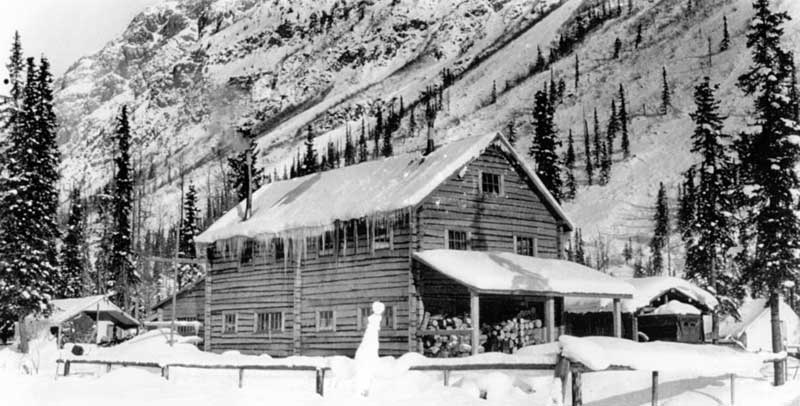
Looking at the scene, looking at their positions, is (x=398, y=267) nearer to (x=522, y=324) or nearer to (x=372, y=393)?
(x=522, y=324)

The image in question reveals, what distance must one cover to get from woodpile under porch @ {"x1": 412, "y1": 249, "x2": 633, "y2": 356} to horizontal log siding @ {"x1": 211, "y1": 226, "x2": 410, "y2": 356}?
848 mm

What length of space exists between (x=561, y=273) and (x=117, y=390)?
1665 cm

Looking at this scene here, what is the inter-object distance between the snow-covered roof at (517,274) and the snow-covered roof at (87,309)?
37.2 metres

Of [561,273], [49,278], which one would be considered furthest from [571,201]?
[561,273]

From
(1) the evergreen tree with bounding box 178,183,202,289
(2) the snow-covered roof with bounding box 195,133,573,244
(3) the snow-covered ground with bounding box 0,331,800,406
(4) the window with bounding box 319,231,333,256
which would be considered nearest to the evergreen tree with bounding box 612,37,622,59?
(1) the evergreen tree with bounding box 178,183,202,289

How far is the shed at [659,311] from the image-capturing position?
39625 mm

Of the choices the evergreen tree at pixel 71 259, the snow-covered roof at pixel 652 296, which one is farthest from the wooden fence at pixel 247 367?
the evergreen tree at pixel 71 259

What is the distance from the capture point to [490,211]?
104 ft

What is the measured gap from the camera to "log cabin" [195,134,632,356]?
2869 centimetres

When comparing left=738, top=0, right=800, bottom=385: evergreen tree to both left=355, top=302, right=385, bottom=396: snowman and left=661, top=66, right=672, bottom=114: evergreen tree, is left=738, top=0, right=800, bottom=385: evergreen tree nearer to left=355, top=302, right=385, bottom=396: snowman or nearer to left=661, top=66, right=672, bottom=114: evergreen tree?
left=355, top=302, right=385, bottom=396: snowman

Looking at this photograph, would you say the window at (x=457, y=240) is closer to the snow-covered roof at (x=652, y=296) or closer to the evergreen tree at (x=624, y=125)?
the snow-covered roof at (x=652, y=296)

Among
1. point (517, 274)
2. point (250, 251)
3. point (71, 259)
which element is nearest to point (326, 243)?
point (250, 251)

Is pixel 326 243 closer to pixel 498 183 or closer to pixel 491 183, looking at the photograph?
pixel 491 183

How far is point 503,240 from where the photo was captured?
32094 millimetres
